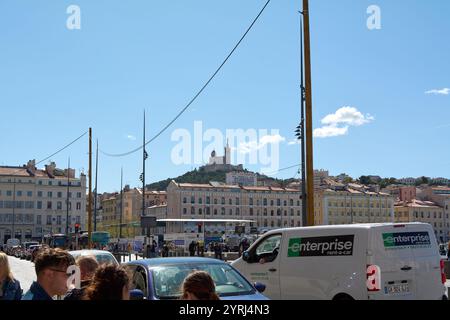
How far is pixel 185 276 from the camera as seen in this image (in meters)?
8.42

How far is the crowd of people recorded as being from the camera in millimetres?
4238

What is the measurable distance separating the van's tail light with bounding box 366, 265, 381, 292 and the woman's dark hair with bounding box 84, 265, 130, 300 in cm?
664

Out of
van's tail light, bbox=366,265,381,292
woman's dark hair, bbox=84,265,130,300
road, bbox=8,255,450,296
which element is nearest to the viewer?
woman's dark hair, bbox=84,265,130,300

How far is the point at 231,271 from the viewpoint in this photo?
349 inches

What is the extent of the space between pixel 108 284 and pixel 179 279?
4.28 meters

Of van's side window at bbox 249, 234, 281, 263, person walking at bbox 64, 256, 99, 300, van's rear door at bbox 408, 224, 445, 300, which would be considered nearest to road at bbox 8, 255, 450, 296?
van's rear door at bbox 408, 224, 445, 300

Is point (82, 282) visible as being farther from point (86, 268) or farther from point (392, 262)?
point (392, 262)

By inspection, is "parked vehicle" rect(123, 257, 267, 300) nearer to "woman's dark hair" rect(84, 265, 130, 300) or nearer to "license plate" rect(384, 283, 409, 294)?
"license plate" rect(384, 283, 409, 294)

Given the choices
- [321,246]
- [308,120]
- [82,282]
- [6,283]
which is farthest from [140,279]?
[308,120]

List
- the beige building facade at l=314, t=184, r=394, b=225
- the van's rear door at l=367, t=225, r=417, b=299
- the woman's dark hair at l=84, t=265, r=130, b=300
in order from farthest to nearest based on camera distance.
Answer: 1. the beige building facade at l=314, t=184, r=394, b=225
2. the van's rear door at l=367, t=225, r=417, b=299
3. the woman's dark hair at l=84, t=265, r=130, b=300

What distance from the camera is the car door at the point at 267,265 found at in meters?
12.1
